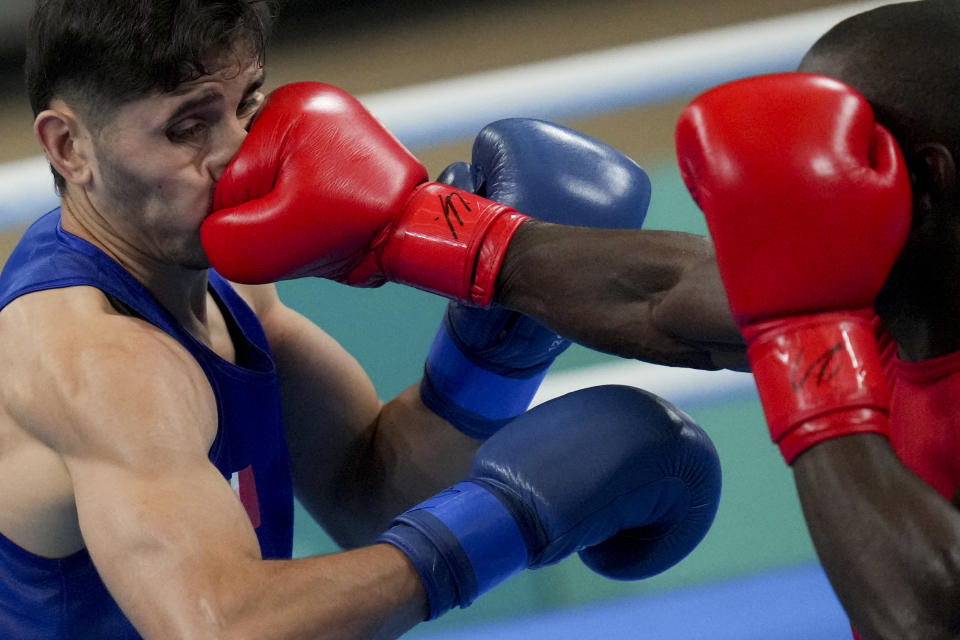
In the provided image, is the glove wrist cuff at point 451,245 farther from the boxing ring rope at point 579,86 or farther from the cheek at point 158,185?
the boxing ring rope at point 579,86

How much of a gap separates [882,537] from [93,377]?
88 cm

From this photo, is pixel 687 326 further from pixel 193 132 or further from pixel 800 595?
pixel 800 595

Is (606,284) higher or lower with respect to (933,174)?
lower

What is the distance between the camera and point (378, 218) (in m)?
1.64

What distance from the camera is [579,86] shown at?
2.55 metres

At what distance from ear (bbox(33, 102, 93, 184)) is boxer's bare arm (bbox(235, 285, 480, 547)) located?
432 mm

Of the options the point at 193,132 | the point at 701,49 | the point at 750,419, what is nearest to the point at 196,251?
the point at 193,132

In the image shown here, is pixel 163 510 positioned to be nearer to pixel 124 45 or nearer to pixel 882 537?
pixel 124 45

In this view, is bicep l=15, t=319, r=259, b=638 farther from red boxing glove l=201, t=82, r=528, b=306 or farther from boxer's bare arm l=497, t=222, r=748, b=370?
boxer's bare arm l=497, t=222, r=748, b=370

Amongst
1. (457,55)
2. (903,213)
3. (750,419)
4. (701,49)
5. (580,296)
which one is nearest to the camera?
(903,213)

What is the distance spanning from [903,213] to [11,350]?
106 cm

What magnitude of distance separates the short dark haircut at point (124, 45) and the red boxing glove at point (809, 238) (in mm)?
718

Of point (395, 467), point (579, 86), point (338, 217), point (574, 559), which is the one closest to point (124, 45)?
point (338, 217)

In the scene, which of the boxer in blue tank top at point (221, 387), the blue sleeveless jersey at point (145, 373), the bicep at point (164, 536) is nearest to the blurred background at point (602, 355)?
the boxer in blue tank top at point (221, 387)
